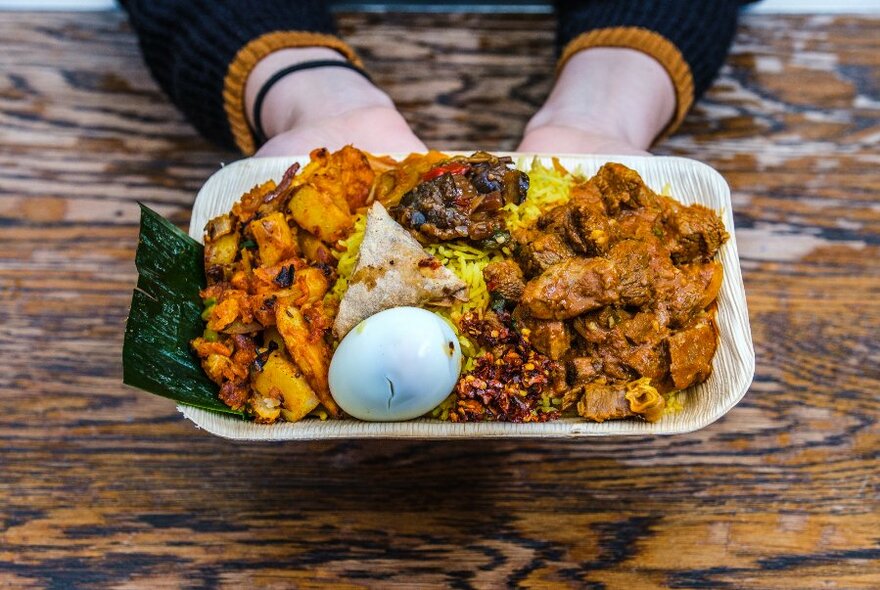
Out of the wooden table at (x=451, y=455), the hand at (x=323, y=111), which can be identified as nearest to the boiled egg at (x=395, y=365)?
the wooden table at (x=451, y=455)

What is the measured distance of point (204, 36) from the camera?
247cm

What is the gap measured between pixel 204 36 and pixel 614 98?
143 cm

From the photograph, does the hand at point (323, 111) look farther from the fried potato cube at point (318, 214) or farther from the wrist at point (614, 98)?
the wrist at point (614, 98)

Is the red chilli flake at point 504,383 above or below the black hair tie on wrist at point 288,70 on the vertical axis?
below

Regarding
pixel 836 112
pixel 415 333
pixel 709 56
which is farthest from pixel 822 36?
pixel 415 333

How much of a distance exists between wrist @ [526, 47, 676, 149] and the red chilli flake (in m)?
0.96

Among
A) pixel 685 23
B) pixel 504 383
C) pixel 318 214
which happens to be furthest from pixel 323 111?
pixel 685 23

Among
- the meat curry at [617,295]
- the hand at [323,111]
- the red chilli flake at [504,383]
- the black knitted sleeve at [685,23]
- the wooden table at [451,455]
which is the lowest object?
the wooden table at [451,455]

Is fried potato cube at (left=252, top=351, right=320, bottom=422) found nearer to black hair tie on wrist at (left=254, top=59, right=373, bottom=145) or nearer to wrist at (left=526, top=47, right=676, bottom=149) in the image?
black hair tie on wrist at (left=254, top=59, right=373, bottom=145)

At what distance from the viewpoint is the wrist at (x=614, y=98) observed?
2414mm

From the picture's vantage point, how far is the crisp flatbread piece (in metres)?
1.71

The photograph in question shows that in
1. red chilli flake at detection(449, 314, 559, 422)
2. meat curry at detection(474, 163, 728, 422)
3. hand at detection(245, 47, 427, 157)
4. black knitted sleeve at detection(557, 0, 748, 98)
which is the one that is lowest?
red chilli flake at detection(449, 314, 559, 422)

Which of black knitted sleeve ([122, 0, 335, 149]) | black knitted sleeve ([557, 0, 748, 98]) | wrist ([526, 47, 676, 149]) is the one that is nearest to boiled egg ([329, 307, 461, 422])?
wrist ([526, 47, 676, 149])

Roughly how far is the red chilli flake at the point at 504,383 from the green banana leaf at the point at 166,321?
58 cm
